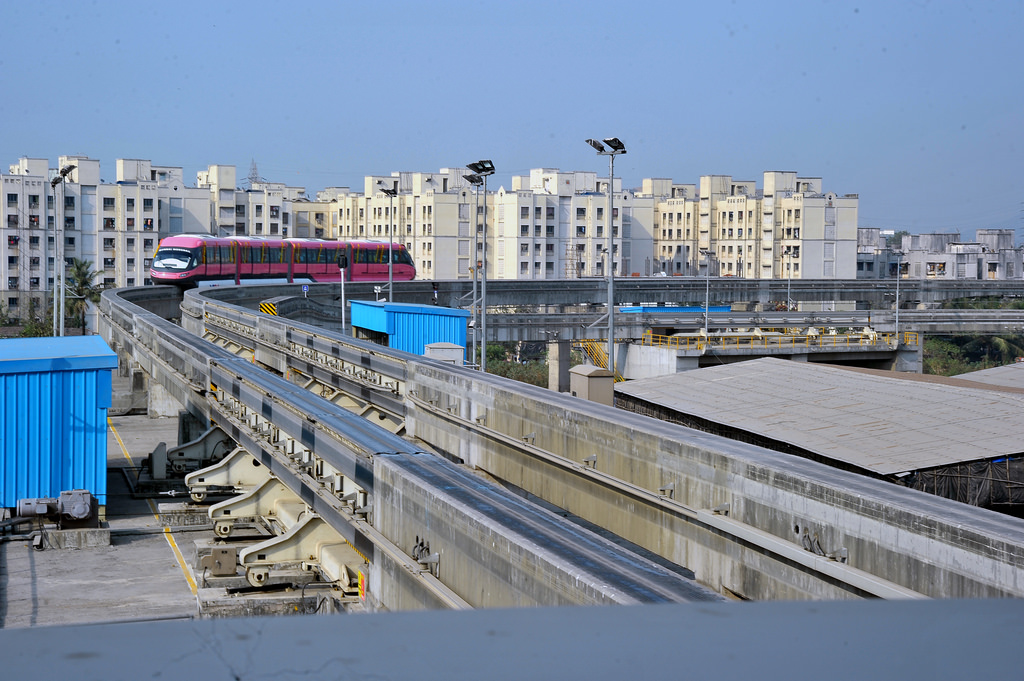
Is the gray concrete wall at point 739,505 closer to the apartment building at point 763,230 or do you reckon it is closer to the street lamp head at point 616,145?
the street lamp head at point 616,145

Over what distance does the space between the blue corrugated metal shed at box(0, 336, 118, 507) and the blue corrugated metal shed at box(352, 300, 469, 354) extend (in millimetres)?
11618

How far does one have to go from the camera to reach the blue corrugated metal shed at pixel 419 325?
1043 inches

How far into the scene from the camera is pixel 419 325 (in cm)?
2720

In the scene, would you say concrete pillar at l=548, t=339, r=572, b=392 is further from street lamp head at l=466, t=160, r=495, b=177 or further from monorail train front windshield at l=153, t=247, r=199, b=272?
monorail train front windshield at l=153, t=247, r=199, b=272

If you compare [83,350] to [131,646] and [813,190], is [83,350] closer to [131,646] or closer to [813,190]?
[131,646]

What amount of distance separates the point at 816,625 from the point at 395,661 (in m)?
1.20

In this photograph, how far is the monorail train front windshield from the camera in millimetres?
49312

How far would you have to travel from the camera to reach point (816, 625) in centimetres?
296

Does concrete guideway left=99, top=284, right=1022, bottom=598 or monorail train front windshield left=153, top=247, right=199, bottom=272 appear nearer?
concrete guideway left=99, top=284, right=1022, bottom=598

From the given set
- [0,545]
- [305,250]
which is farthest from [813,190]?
[0,545]

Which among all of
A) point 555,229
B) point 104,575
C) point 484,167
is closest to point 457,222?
point 555,229

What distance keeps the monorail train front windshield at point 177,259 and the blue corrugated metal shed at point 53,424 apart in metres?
34.5

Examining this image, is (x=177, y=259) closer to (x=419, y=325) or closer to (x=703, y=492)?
(x=419, y=325)

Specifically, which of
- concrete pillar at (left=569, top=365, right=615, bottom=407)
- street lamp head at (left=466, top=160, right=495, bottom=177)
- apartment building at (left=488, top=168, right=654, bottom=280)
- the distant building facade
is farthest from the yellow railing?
the distant building facade
